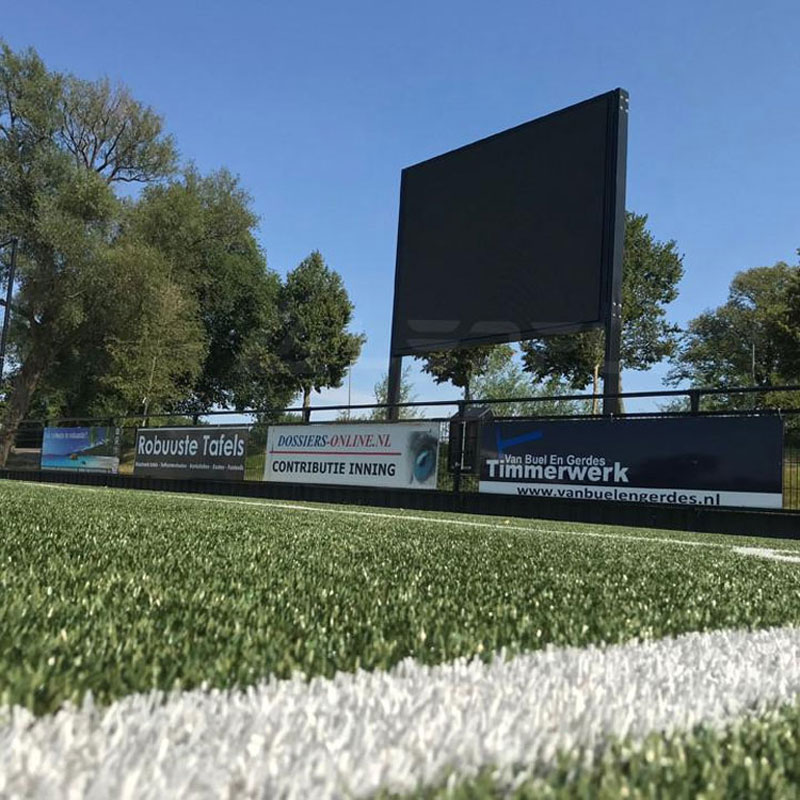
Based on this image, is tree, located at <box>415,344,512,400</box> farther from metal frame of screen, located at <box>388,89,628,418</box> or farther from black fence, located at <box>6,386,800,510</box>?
metal frame of screen, located at <box>388,89,628,418</box>

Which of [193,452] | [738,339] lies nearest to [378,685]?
[193,452]

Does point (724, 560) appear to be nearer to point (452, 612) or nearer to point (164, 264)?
point (452, 612)

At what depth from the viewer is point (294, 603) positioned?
1527 mm

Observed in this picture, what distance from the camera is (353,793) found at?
2.03 feet

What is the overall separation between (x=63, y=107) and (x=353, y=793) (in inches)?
1034

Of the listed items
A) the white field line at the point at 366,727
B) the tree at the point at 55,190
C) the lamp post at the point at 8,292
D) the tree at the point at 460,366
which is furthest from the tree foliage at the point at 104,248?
the white field line at the point at 366,727

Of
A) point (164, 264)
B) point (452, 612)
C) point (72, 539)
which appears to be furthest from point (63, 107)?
point (452, 612)

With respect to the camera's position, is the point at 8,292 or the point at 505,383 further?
the point at 505,383

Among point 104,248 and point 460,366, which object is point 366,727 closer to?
point 104,248

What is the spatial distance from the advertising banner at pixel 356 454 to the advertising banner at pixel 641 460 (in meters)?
0.94

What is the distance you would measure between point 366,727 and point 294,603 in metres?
0.79

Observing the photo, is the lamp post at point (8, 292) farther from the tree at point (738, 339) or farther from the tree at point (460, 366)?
the tree at point (738, 339)

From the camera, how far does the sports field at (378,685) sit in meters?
0.66

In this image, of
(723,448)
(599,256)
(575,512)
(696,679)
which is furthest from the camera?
(599,256)
